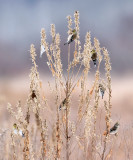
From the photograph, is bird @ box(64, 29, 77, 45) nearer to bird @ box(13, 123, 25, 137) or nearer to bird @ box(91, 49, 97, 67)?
bird @ box(91, 49, 97, 67)

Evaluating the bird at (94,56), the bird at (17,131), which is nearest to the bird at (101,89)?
the bird at (94,56)

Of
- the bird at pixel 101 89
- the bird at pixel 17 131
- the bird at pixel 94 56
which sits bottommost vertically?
the bird at pixel 17 131

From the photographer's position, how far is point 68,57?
5.42 ft

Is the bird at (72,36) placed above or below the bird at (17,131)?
above

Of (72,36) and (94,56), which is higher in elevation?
(72,36)

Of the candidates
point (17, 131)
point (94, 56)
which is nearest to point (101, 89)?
point (94, 56)

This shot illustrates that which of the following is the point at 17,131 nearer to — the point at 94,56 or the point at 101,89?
the point at 101,89

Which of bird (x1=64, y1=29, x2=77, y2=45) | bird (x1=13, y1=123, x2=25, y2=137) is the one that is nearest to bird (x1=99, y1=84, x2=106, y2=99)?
bird (x1=64, y1=29, x2=77, y2=45)

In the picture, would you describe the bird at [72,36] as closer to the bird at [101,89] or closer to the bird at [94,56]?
the bird at [94,56]

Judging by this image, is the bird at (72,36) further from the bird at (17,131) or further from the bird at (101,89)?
the bird at (17,131)

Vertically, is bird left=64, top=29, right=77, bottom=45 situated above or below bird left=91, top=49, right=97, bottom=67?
above

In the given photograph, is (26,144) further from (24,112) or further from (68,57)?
(68,57)

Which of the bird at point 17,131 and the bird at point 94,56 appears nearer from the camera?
the bird at point 17,131

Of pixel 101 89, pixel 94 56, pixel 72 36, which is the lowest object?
pixel 101 89
